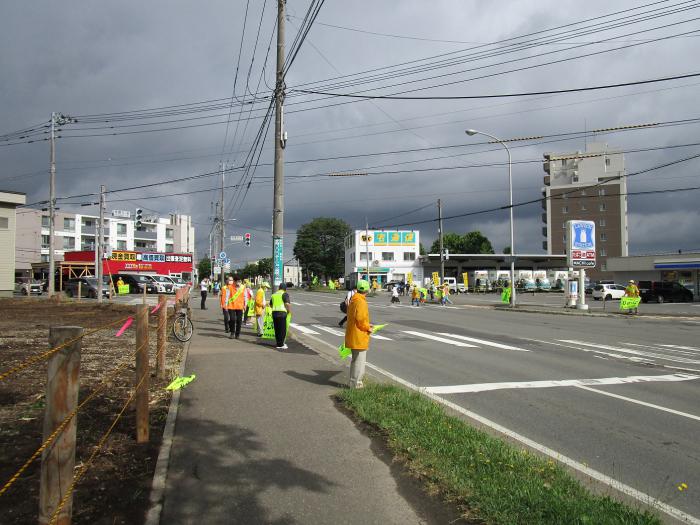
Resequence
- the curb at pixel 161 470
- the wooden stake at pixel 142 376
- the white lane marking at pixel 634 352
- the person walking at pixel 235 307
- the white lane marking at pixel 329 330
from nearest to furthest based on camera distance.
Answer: the curb at pixel 161 470, the wooden stake at pixel 142 376, the white lane marking at pixel 634 352, the person walking at pixel 235 307, the white lane marking at pixel 329 330

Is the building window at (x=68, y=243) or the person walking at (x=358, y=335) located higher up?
the building window at (x=68, y=243)

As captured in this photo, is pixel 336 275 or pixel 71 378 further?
pixel 336 275

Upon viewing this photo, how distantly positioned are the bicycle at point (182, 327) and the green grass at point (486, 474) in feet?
27.2

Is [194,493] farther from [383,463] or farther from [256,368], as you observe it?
[256,368]

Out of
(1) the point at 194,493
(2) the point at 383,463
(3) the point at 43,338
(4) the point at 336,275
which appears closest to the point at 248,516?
(1) the point at 194,493

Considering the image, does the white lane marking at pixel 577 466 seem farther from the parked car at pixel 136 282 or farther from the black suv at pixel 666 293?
the parked car at pixel 136 282

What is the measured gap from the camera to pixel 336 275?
10988cm

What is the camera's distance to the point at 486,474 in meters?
4.14

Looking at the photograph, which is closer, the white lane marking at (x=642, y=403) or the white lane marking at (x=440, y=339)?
the white lane marking at (x=642, y=403)

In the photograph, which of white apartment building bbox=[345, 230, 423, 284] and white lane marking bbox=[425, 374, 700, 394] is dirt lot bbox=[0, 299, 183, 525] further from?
white apartment building bbox=[345, 230, 423, 284]

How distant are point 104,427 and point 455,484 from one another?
3698 millimetres

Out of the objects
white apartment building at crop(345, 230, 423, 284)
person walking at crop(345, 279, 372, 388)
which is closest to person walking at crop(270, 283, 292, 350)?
person walking at crop(345, 279, 372, 388)

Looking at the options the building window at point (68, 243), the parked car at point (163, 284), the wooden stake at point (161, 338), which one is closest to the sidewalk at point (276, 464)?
the wooden stake at point (161, 338)

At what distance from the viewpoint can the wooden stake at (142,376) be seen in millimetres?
5082
